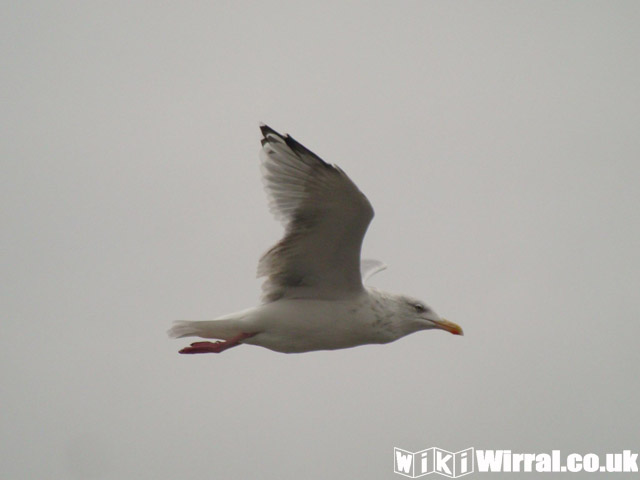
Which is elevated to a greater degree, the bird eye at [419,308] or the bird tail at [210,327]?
the bird eye at [419,308]

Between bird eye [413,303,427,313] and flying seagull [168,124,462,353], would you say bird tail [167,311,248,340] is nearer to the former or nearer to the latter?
flying seagull [168,124,462,353]

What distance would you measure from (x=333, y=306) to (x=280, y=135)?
1474 millimetres

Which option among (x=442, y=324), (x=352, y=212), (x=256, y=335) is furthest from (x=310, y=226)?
(x=442, y=324)

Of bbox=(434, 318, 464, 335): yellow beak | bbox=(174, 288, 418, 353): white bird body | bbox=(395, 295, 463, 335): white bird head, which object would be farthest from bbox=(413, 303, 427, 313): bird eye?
bbox=(174, 288, 418, 353): white bird body

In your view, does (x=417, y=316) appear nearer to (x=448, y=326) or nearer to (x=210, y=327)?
(x=448, y=326)

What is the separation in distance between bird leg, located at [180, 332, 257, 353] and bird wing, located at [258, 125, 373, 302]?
0.41m

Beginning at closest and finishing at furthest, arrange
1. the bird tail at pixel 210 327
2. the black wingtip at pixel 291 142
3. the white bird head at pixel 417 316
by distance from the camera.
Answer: the black wingtip at pixel 291 142
the bird tail at pixel 210 327
the white bird head at pixel 417 316

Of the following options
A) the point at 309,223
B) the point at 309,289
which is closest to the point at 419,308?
the point at 309,289

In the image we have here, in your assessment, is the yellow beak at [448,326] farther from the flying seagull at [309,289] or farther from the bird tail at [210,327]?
the bird tail at [210,327]

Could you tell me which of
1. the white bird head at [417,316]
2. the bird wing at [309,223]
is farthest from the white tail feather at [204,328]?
the white bird head at [417,316]

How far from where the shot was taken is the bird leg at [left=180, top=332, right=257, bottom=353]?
712 centimetres

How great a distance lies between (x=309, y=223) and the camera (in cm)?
679

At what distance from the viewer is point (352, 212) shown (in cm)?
656

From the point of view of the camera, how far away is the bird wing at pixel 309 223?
6.49m
